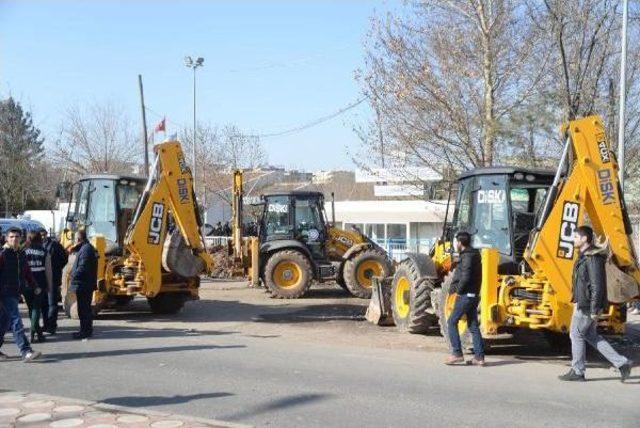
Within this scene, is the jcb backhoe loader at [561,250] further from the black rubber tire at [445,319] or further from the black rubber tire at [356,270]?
the black rubber tire at [356,270]

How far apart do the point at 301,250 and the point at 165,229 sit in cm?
518

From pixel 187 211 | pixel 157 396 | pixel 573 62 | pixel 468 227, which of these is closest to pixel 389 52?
pixel 573 62

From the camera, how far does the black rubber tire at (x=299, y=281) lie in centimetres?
1878

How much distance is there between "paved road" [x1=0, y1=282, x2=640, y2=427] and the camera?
7125 millimetres

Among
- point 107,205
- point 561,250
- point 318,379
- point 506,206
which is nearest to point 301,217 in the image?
point 107,205

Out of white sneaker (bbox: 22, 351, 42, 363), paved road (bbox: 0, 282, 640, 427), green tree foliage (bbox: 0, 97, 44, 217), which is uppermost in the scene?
green tree foliage (bbox: 0, 97, 44, 217)

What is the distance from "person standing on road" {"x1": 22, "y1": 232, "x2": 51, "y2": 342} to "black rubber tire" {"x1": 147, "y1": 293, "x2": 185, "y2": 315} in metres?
3.48

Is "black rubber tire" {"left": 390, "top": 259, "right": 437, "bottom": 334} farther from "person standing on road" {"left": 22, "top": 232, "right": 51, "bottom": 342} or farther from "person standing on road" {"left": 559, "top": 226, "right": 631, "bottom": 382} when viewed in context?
"person standing on road" {"left": 22, "top": 232, "right": 51, "bottom": 342}

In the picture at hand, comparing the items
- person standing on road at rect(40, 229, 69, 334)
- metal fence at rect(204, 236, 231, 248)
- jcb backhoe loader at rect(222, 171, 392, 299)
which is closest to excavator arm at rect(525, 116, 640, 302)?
person standing on road at rect(40, 229, 69, 334)

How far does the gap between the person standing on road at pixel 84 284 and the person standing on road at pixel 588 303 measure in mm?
7206

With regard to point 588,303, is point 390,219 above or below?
above

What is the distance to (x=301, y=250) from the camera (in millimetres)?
19109

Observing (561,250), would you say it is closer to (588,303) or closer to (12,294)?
(588,303)

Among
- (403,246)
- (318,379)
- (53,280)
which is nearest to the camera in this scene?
(318,379)
